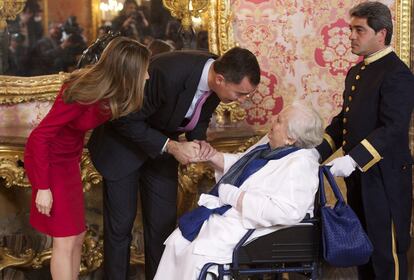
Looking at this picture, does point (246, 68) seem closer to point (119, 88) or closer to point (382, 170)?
point (119, 88)

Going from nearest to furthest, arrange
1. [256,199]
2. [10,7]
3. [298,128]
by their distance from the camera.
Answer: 1. [256,199]
2. [298,128]
3. [10,7]

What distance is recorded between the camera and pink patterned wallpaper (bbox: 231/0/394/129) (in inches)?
197

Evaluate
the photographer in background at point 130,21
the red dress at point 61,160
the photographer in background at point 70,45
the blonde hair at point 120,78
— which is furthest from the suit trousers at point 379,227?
the photographer in background at point 70,45

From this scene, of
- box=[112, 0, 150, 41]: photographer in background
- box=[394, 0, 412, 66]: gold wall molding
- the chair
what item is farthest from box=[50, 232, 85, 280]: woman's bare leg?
box=[394, 0, 412, 66]: gold wall molding

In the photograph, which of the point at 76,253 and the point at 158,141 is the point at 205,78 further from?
the point at 76,253

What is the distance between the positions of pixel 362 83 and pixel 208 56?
2.60ft

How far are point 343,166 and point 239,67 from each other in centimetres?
→ 69

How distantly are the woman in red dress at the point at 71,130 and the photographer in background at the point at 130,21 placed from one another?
1.23 metres

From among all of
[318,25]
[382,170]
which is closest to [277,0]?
[318,25]

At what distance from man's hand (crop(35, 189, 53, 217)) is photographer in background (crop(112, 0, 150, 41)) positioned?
161cm

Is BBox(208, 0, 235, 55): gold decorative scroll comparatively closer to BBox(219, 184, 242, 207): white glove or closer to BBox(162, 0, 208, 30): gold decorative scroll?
BBox(162, 0, 208, 30): gold decorative scroll

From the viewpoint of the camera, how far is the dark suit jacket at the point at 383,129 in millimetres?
3627

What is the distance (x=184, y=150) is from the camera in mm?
→ 3715

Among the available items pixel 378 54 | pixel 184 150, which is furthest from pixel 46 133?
pixel 378 54
